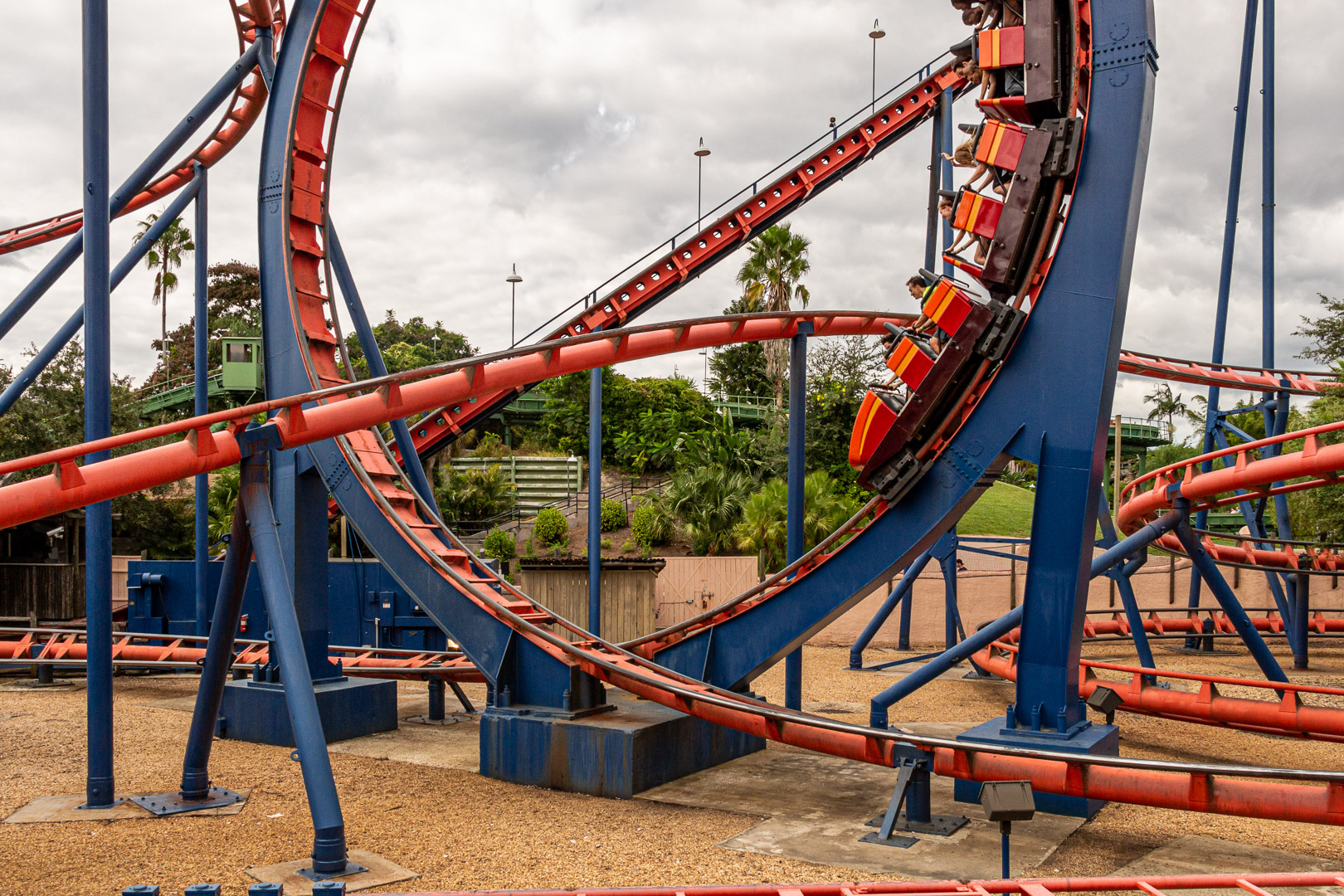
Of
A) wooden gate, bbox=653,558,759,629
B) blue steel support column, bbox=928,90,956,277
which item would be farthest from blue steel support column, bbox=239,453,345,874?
wooden gate, bbox=653,558,759,629

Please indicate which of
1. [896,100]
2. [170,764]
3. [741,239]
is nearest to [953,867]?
[170,764]

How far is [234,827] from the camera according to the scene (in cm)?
705

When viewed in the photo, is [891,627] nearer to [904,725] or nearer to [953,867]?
[904,725]

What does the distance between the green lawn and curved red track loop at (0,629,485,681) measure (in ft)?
72.5

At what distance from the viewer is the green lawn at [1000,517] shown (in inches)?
1288

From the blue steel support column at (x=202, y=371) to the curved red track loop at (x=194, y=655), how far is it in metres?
0.50

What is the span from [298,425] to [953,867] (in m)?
4.99

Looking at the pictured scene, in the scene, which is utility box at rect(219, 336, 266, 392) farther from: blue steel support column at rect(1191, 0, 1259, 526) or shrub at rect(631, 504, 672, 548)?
blue steel support column at rect(1191, 0, 1259, 526)

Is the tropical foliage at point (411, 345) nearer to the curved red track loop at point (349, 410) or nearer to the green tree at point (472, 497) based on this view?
the green tree at point (472, 497)

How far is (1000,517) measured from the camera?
34.0 metres

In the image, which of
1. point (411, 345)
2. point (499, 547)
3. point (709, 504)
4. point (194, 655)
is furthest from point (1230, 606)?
point (411, 345)

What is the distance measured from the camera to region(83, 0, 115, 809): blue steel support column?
24.1 feet

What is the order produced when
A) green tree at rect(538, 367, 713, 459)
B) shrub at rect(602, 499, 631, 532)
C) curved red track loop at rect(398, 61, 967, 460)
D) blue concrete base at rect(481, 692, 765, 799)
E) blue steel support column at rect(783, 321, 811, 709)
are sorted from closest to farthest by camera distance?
blue concrete base at rect(481, 692, 765, 799) < blue steel support column at rect(783, 321, 811, 709) < curved red track loop at rect(398, 61, 967, 460) < shrub at rect(602, 499, 631, 532) < green tree at rect(538, 367, 713, 459)

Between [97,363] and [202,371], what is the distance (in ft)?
24.0
